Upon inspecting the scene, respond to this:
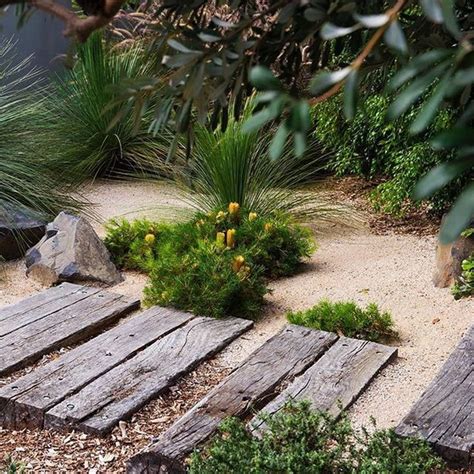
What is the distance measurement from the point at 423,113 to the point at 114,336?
3.00 meters

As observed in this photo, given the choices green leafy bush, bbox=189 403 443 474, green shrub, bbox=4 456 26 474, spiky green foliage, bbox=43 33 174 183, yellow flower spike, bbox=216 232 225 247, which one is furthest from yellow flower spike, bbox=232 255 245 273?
spiky green foliage, bbox=43 33 174 183

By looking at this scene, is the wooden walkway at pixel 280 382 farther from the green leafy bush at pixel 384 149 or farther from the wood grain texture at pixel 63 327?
the green leafy bush at pixel 384 149

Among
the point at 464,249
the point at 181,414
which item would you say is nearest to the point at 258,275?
the point at 464,249

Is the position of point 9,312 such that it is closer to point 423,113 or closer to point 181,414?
point 181,414

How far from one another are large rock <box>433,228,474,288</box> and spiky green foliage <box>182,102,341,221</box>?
1.25 meters

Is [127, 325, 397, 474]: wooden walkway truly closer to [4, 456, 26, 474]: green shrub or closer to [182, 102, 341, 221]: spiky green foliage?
[4, 456, 26, 474]: green shrub

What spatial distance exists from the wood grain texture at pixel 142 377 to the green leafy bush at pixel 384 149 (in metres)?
1.96

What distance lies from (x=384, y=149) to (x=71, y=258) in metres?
2.52

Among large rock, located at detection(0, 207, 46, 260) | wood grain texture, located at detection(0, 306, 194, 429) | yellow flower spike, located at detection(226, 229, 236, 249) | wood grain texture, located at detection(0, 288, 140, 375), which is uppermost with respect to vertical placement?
yellow flower spike, located at detection(226, 229, 236, 249)

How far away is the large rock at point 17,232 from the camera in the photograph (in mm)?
5109

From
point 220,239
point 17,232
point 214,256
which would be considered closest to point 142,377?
point 214,256

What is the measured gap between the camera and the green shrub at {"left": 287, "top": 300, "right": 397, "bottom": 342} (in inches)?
150

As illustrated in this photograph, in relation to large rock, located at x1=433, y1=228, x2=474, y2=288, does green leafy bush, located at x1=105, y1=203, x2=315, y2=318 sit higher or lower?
lower

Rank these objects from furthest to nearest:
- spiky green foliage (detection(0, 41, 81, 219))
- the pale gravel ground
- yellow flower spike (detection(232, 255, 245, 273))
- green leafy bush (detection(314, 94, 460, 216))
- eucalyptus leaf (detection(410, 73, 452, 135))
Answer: green leafy bush (detection(314, 94, 460, 216))
spiky green foliage (detection(0, 41, 81, 219))
yellow flower spike (detection(232, 255, 245, 273))
the pale gravel ground
eucalyptus leaf (detection(410, 73, 452, 135))
